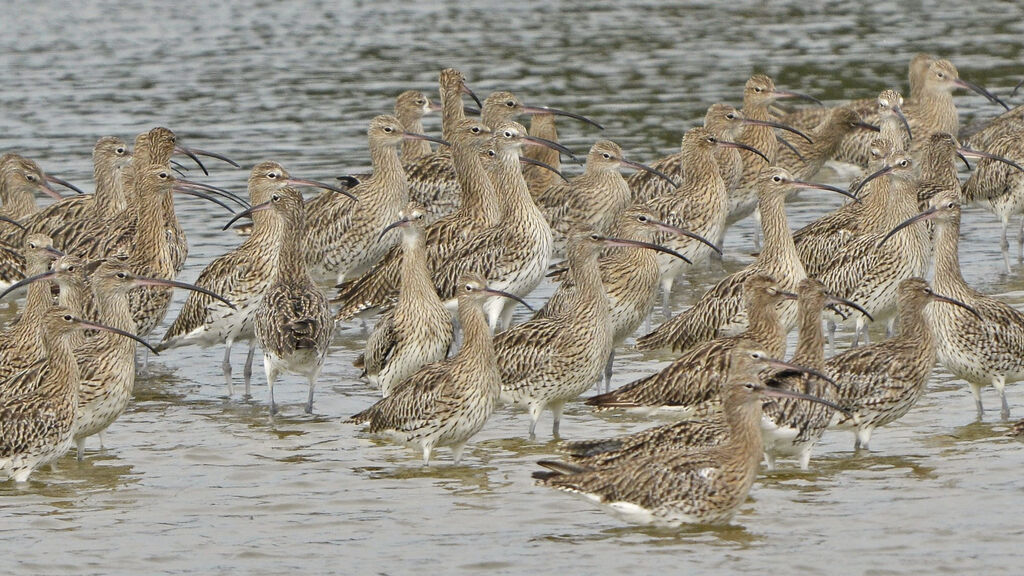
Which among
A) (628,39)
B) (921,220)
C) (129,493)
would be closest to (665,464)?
(129,493)

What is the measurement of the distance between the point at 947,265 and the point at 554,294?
3.13 metres

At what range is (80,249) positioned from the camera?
15.0m

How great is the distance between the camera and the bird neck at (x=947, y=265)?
12.2 m

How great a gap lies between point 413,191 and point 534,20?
16058 millimetres

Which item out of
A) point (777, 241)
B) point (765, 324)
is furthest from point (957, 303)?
point (777, 241)

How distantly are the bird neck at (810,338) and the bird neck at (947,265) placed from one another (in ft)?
4.57

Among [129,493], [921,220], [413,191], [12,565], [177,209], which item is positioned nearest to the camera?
[12,565]

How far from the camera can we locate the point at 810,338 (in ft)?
36.2

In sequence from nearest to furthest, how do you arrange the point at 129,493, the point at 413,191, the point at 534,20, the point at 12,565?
the point at 12,565
the point at 129,493
the point at 413,191
the point at 534,20

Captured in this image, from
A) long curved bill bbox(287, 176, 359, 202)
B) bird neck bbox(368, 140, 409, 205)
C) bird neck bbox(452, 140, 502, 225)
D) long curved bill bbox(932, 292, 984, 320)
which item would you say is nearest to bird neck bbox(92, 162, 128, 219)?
long curved bill bbox(287, 176, 359, 202)

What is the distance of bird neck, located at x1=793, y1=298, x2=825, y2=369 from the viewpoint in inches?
432

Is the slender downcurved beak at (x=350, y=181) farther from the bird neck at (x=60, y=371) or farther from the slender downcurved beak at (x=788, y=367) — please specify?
the slender downcurved beak at (x=788, y=367)

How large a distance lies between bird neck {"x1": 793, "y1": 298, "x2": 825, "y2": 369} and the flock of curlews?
0.07 ft

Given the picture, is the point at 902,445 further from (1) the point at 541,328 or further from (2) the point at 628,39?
(2) the point at 628,39
